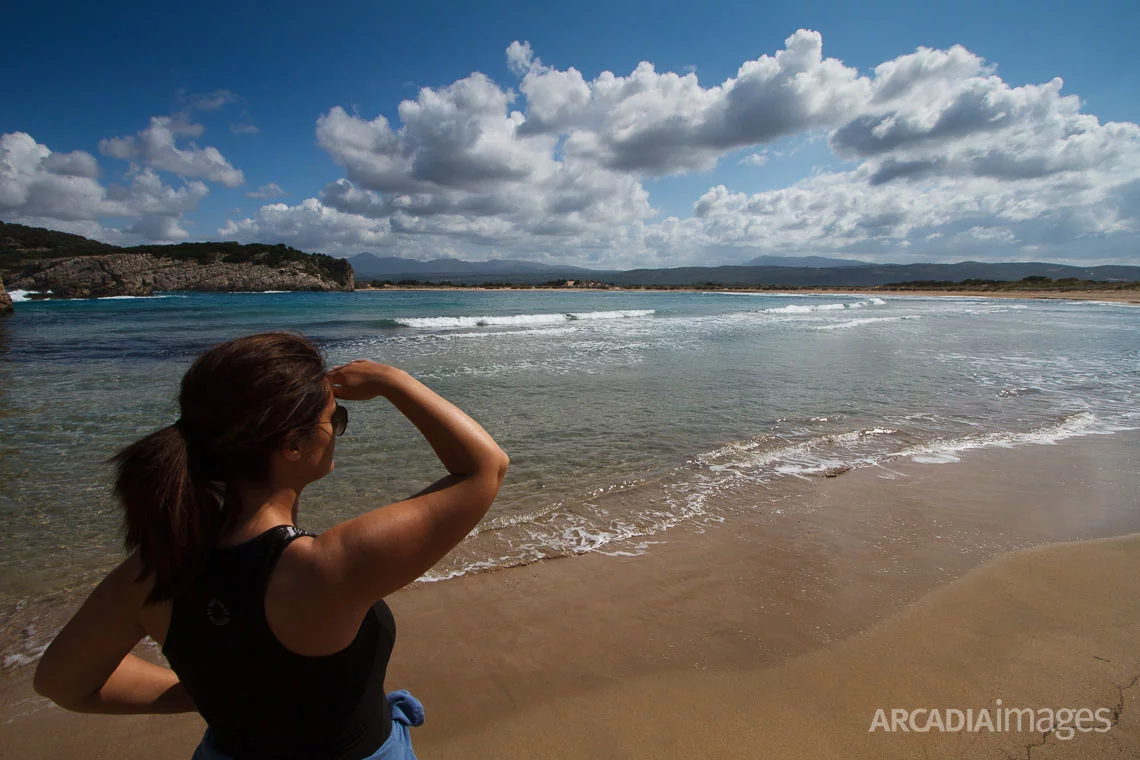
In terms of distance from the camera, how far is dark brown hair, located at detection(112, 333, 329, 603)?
110cm

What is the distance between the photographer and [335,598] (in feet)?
3.48

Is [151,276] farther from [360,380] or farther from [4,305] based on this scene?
[360,380]

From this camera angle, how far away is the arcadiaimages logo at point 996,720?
105 inches

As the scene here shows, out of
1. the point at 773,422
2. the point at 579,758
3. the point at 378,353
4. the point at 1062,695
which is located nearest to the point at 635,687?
the point at 579,758

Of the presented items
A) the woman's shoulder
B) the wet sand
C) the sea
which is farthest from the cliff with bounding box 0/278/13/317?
the woman's shoulder

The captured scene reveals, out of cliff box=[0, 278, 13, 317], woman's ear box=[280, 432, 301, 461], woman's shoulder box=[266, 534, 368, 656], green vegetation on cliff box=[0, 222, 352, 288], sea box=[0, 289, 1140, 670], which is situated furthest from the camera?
green vegetation on cliff box=[0, 222, 352, 288]

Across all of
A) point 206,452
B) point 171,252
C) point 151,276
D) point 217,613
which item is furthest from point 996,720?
Answer: point 171,252

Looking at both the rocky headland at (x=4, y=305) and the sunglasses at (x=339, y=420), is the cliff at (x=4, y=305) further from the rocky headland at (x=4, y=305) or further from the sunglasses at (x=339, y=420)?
the sunglasses at (x=339, y=420)

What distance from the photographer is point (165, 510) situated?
1093 millimetres

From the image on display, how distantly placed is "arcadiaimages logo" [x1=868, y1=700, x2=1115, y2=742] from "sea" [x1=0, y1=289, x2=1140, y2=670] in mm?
2126

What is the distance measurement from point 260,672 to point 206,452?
0.49 meters

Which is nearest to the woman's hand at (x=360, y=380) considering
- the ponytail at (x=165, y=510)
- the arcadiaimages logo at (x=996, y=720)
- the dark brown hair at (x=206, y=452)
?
the dark brown hair at (x=206, y=452)

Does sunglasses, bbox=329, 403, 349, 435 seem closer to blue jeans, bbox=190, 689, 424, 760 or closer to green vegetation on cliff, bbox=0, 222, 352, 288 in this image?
blue jeans, bbox=190, 689, 424, 760

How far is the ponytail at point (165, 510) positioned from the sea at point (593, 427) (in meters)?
3.31
